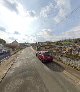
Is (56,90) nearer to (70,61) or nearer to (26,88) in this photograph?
(26,88)

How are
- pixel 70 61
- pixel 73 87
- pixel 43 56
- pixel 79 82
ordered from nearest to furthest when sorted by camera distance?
pixel 73 87
pixel 79 82
pixel 70 61
pixel 43 56

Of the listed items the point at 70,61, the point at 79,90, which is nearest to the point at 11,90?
the point at 79,90

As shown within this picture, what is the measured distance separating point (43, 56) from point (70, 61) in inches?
229

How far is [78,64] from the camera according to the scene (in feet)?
57.5

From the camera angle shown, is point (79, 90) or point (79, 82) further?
point (79, 82)

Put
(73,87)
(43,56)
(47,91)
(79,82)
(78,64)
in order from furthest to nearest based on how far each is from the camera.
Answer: (43,56), (78,64), (79,82), (73,87), (47,91)

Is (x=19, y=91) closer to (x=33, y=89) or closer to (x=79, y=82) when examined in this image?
(x=33, y=89)

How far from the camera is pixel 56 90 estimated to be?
9.84 meters

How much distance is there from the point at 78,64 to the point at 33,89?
8.65 metres

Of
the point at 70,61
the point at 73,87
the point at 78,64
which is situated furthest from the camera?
the point at 70,61

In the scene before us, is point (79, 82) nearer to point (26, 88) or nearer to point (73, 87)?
point (73, 87)

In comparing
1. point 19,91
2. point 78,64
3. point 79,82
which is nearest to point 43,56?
point 78,64

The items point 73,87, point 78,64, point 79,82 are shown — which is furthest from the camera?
point 78,64

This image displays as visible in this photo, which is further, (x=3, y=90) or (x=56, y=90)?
(x=3, y=90)
